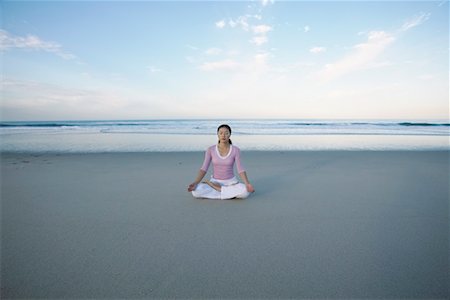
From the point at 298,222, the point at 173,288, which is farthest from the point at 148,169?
the point at 173,288

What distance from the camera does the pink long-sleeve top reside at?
4430 mm

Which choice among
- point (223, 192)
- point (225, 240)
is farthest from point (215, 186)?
point (225, 240)

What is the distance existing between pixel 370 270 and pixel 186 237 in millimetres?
1956

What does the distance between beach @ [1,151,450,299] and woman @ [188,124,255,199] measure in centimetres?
21

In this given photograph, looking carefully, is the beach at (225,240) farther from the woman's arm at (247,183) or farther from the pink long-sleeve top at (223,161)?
the pink long-sleeve top at (223,161)

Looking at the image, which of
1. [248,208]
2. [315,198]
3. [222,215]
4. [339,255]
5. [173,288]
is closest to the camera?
[173,288]

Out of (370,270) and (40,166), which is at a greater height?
(40,166)

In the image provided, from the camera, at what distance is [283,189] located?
201 inches

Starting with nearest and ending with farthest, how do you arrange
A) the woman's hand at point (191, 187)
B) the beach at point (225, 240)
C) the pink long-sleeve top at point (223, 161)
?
the beach at point (225, 240) → the woman's hand at point (191, 187) → the pink long-sleeve top at point (223, 161)

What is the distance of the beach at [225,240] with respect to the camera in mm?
2123

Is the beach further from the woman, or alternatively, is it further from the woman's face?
the woman's face

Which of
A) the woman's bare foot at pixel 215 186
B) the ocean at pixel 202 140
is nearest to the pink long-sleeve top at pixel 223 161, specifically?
the woman's bare foot at pixel 215 186

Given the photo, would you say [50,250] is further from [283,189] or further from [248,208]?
[283,189]

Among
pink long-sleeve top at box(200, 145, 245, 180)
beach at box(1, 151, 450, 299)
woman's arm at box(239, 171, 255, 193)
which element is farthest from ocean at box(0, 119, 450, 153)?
woman's arm at box(239, 171, 255, 193)
